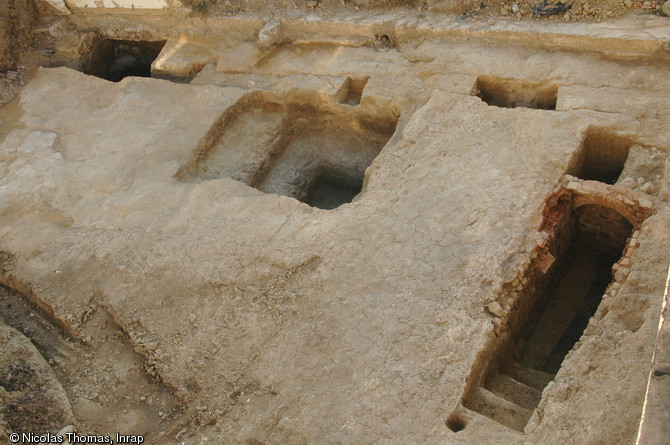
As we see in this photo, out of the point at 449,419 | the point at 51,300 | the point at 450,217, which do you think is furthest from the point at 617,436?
the point at 51,300

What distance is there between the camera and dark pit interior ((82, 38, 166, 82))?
235 inches

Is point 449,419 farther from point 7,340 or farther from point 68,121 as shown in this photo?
point 68,121

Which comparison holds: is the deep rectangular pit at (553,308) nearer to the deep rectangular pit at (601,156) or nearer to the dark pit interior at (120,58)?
the deep rectangular pit at (601,156)

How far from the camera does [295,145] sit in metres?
5.04

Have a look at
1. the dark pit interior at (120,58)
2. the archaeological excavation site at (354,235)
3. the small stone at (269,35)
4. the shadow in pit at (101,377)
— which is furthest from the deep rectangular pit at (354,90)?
the shadow in pit at (101,377)

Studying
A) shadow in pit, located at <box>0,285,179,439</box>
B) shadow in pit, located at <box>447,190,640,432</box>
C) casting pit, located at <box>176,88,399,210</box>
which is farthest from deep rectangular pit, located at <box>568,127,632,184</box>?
shadow in pit, located at <box>0,285,179,439</box>

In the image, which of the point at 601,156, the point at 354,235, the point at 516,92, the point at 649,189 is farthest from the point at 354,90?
the point at 649,189

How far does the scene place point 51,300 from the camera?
11.9 ft

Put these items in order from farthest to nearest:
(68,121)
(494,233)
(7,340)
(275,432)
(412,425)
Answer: (68,121)
(7,340)
(494,233)
(275,432)
(412,425)

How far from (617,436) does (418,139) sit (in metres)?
2.20

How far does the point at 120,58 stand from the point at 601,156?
198 inches

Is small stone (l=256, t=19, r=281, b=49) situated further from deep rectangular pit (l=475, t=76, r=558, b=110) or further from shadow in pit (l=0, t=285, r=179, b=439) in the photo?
shadow in pit (l=0, t=285, r=179, b=439)

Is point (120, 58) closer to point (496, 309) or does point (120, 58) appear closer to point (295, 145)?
point (295, 145)

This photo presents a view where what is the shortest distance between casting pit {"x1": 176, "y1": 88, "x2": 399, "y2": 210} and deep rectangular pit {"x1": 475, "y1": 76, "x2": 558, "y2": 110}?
0.72 m
